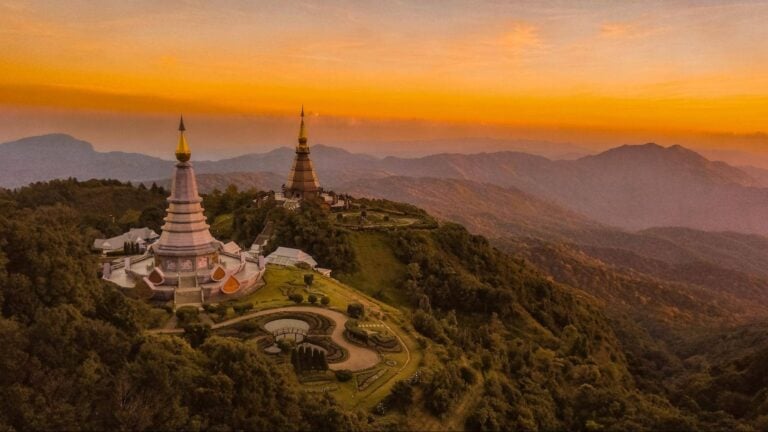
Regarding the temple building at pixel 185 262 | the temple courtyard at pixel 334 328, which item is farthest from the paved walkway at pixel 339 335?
the temple building at pixel 185 262

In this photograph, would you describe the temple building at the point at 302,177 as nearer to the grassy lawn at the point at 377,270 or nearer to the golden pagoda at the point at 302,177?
the golden pagoda at the point at 302,177

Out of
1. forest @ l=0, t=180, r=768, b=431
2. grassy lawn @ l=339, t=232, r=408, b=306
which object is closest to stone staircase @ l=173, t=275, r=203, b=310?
forest @ l=0, t=180, r=768, b=431

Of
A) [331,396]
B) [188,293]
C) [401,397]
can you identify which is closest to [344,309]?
[188,293]

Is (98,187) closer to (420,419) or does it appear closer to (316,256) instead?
(316,256)

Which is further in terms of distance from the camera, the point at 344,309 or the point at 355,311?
the point at 344,309

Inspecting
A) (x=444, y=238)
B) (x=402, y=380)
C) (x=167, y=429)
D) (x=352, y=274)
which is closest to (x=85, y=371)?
(x=167, y=429)

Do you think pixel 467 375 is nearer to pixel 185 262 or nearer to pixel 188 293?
pixel 188 293
